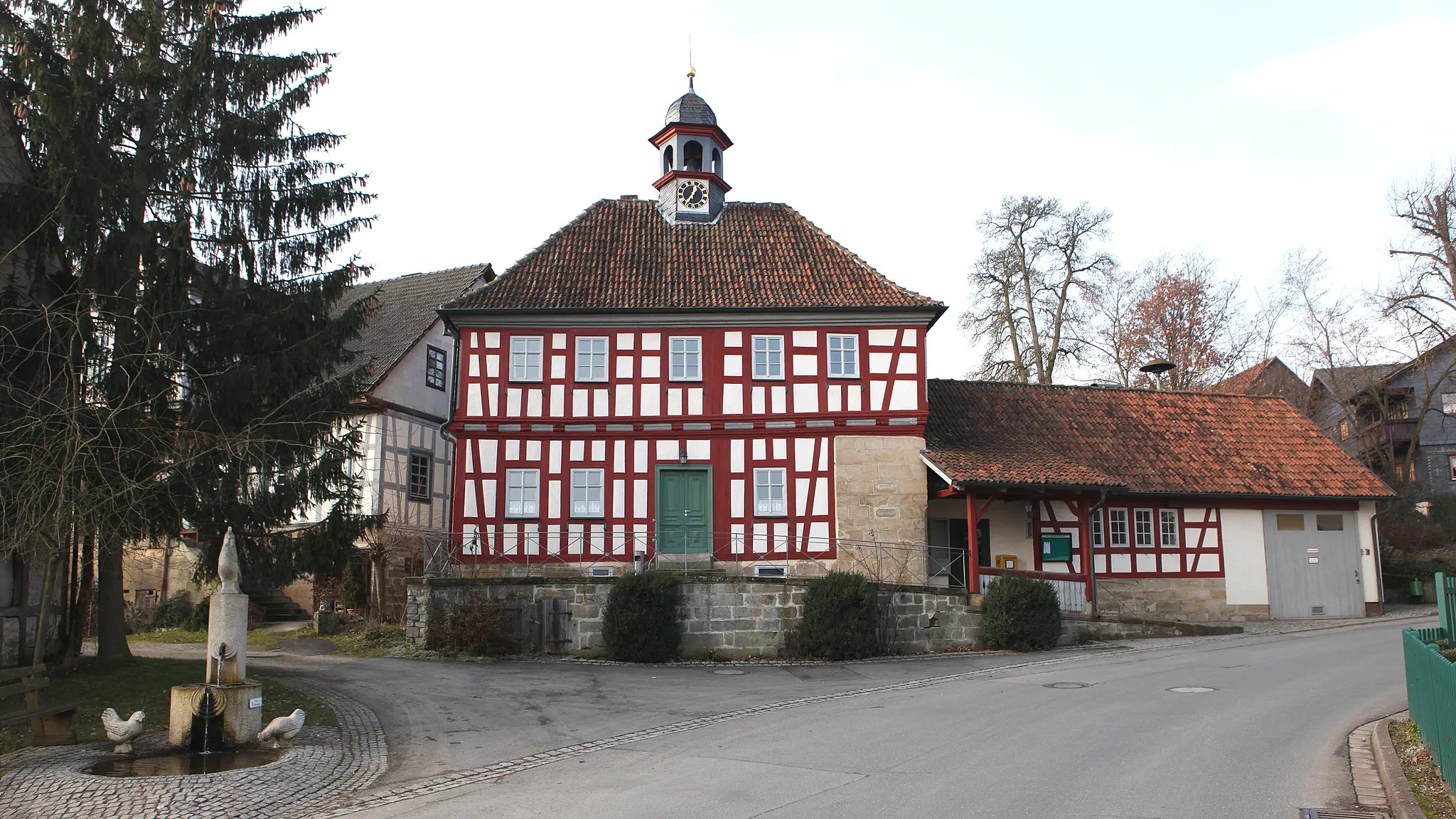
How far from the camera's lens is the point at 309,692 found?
48.7 ft

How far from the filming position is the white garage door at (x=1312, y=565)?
26.2 meters

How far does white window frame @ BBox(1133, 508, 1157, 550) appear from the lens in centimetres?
2564

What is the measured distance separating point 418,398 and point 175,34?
1436 centimetres

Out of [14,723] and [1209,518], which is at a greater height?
[1209,518]

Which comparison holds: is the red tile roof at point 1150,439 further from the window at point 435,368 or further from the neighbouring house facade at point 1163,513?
the window at point 435,368

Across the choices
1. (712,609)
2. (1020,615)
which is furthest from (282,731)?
(1020,615)

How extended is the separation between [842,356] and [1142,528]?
28.3 ft

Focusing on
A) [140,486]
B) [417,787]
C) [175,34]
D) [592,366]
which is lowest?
[417,787]

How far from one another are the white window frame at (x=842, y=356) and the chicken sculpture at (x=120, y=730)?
15568 millimetres

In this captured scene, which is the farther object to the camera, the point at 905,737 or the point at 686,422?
the point at 686,422

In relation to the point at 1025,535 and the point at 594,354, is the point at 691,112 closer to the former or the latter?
the point at 594,354

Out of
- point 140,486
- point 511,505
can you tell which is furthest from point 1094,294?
point 140,486

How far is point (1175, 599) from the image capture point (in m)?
25.6

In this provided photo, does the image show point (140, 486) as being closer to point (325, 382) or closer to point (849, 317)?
point (325, 382)
